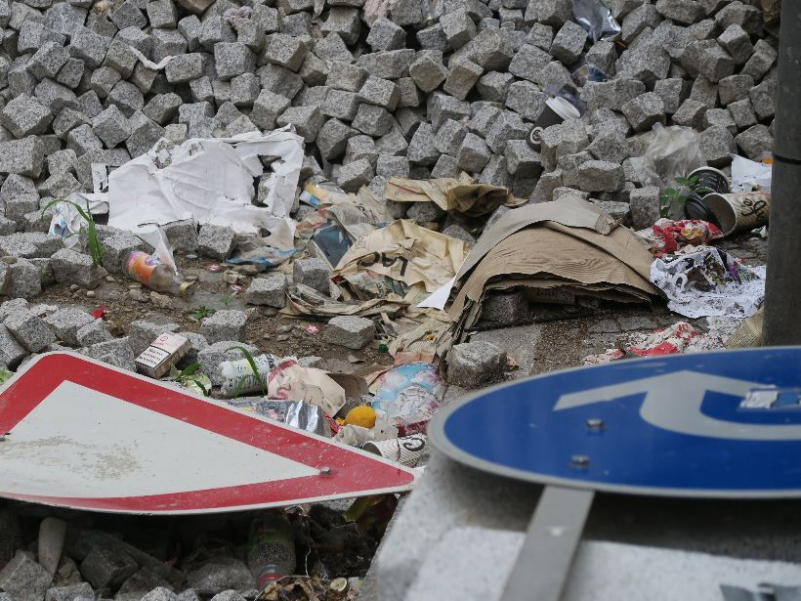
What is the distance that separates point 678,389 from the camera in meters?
1.95

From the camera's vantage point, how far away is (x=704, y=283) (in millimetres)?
5773

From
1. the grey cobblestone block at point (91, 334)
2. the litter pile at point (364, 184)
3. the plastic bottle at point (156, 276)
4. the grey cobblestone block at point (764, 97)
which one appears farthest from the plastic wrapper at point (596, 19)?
the grey cobblestone block at point (91, 334)

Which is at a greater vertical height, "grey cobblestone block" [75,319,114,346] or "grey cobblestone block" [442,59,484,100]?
"grey cobblestone block" [442,59,484,100]

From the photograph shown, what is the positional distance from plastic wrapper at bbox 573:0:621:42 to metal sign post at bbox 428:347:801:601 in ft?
23.8

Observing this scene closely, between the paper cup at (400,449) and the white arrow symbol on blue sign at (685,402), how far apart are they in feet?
6.44

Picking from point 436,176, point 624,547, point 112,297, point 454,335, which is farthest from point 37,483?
point 436,176

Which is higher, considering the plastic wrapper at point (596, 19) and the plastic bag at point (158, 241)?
the plastic wrapper at point (596, 19)

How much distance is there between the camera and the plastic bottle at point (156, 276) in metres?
6.72

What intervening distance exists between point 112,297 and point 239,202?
1.61 m

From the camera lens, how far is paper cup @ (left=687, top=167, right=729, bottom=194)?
23.7 feet

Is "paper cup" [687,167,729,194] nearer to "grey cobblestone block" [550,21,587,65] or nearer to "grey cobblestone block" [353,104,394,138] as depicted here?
"grey cobblestone block" [550,21,587,65]

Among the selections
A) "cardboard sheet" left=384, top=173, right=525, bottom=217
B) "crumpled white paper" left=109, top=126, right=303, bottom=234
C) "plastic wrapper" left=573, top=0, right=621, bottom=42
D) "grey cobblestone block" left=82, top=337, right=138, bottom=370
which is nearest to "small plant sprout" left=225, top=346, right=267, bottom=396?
"grey cobblestone block" left=82, top=337, right=138, bottom=370

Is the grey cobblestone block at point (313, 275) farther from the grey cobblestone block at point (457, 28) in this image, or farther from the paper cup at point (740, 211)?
the grey cobblestone block at point (457, 28)

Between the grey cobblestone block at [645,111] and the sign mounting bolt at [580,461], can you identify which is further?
the grey cobblestone block at [645,111]
